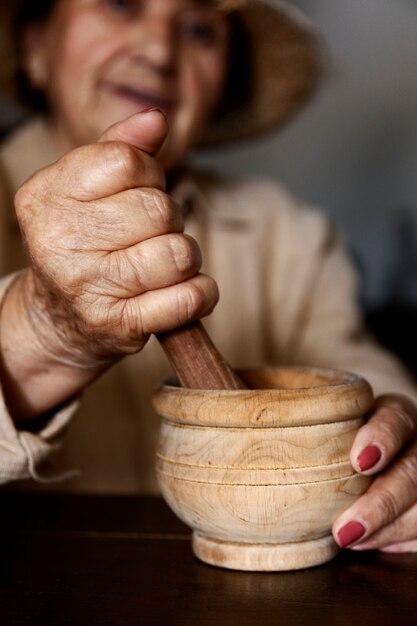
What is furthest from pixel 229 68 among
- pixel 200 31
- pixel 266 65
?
pixel 200 31

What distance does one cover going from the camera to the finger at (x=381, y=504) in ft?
1.84

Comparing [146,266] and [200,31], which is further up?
[200,31]

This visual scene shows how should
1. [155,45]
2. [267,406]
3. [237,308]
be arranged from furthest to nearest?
[237,308] → [155,45] → [267,406]

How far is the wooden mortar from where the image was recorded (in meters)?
0.52

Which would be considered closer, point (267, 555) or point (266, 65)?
point (267, 555)

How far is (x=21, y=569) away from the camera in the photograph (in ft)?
1.88

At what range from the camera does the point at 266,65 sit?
1305mm

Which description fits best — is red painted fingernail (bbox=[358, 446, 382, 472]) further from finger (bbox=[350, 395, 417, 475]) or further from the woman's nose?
the woman's nose

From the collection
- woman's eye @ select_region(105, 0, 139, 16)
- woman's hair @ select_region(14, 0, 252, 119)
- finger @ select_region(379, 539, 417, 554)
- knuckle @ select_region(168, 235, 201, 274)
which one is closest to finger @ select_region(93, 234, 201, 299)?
knuckle @ select_region(168, 235, 201, 274)

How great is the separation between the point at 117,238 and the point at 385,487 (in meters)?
0.29

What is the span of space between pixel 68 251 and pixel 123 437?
65 cm

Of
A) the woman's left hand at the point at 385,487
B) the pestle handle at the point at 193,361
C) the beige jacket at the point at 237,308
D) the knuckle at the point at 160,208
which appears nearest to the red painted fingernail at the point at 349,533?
the woman's left hand at the point at 385,487

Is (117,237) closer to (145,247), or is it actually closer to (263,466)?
(145,247)

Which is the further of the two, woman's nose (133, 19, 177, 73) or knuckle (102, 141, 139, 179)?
woman's nose (133, 19, 177, 73)
